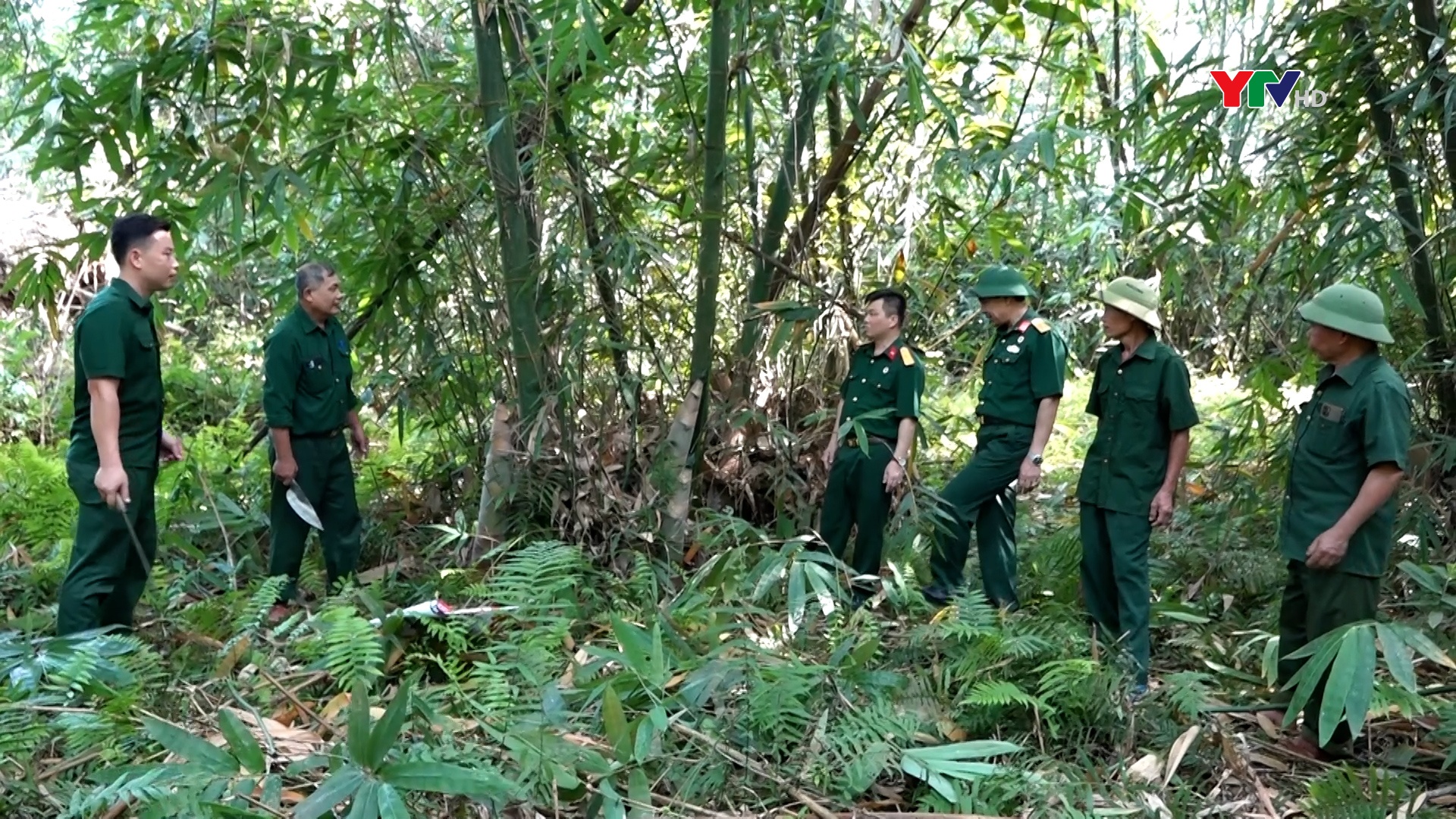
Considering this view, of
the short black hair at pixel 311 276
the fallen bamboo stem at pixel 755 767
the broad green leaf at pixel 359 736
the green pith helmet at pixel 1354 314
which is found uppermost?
the short black hair at pixel 311 276

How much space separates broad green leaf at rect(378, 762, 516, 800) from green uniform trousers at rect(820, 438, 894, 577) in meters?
2.56

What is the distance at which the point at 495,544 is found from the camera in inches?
182

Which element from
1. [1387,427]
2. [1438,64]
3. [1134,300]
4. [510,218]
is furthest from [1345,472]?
[510,218]

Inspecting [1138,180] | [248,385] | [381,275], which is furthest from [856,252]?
[248,385]

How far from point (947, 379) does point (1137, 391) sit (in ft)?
10.2

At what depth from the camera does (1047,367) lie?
4.48 meters

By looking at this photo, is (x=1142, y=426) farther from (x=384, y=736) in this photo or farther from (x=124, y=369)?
(x=124, y=369)

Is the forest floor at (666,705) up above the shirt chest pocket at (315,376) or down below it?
below

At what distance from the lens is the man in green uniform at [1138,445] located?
12.8ft

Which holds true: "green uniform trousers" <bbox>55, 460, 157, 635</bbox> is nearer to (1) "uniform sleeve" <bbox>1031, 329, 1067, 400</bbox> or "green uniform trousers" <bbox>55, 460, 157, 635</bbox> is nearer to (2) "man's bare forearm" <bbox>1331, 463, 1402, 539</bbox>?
(1) "uniform sleeve" <bbox>1031, 329, 1067, 400</bbox>

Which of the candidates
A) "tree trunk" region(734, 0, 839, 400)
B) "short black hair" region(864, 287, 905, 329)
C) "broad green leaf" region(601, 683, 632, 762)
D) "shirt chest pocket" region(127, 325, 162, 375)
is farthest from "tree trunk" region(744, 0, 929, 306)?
"broad green leaf" region(601, 683, 632, 762)

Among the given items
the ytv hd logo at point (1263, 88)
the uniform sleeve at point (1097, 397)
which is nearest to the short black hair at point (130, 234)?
the uniform sleeve at point (1097, 397)

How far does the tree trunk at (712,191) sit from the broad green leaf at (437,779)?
2541 mm

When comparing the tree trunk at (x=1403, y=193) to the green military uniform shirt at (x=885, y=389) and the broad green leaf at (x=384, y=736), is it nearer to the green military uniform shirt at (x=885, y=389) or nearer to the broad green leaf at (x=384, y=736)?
the green military uniform shirt at (x=885, y=389)
